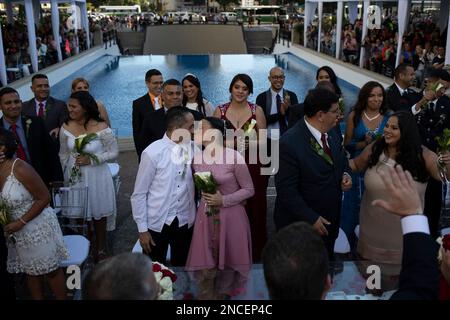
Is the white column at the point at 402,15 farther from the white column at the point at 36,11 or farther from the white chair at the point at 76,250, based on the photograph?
the white column at the point at 36,11

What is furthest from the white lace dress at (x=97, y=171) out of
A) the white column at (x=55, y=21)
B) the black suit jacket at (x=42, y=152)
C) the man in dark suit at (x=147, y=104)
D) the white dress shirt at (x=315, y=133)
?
the white column at (x=55, y=21)

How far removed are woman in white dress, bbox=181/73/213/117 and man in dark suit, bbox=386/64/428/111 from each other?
6.95ft

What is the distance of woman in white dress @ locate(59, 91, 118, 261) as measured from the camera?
4371mm

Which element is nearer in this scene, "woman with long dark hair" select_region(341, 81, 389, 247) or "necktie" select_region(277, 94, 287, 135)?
"woman with long dark hair" select_region(341, 81, 389, 247)

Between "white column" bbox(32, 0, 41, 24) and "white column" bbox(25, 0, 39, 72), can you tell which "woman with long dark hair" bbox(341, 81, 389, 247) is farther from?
"white column" bbox(32, 0, 41, 24)

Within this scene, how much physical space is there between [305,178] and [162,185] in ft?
3.46

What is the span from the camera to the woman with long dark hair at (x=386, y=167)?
350 cm

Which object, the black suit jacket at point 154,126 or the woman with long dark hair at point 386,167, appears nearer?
the woman with long dark hair at point 386,167

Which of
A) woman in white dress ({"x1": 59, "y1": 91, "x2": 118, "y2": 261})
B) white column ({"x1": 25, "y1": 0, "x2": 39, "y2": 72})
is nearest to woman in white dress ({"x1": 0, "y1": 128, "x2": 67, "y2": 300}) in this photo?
woman in white dress ({"x1": 59, "y1": 91, "x2": 118, "y2": 261})

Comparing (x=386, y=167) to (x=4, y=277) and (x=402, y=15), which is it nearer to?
(x=4, y=277)

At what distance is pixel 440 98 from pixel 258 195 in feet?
7.42

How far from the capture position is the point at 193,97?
17.8 ft

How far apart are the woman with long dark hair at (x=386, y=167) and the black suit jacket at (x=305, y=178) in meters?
0.39

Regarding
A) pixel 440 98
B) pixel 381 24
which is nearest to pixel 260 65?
pixel 381 24
